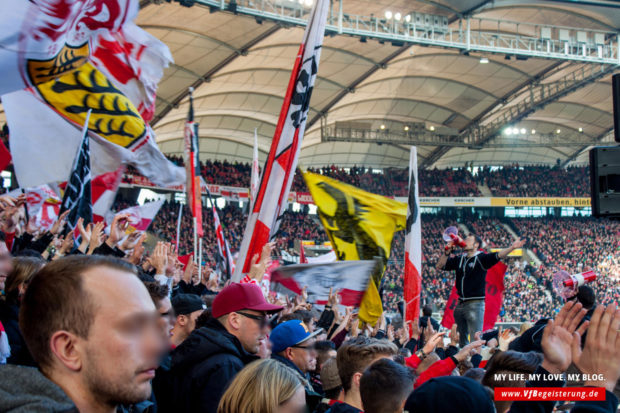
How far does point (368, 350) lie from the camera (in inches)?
144

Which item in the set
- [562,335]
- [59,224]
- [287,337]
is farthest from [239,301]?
[59,224]

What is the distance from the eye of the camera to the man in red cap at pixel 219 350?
308cm

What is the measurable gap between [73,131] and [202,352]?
5.33m

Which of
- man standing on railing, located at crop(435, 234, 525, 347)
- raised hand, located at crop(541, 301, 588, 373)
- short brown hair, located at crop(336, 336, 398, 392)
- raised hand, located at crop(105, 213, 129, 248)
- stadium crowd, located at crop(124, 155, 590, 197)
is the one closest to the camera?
raised hand, located at crop(541, 301, 588, 373)

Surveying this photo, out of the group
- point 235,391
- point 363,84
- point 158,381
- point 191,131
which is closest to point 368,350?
point 158,381

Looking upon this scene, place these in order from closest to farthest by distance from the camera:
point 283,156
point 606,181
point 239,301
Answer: point 239,301 → point 606,181 → point 283,156

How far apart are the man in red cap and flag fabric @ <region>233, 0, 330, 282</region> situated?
2.18 m

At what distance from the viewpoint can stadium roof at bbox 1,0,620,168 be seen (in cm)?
2345

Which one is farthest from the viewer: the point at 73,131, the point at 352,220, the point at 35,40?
the point at 352,220

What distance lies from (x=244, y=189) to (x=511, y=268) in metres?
16.3

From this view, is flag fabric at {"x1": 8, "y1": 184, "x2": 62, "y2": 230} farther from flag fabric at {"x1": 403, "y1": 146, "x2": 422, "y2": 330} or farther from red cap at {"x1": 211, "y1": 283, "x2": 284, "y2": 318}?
red cap at {"x1": 211, "y1": 283, "x2": 284, "y2": 318}

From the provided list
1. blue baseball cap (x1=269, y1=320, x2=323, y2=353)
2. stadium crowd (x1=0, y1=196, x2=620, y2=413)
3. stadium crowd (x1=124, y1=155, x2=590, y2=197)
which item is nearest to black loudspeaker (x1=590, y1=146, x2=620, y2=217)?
stadium crowd (x1=0, y1=196, x2=620, y2=413)

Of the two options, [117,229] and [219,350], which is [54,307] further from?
[117,229]

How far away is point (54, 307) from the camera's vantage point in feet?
5.31
